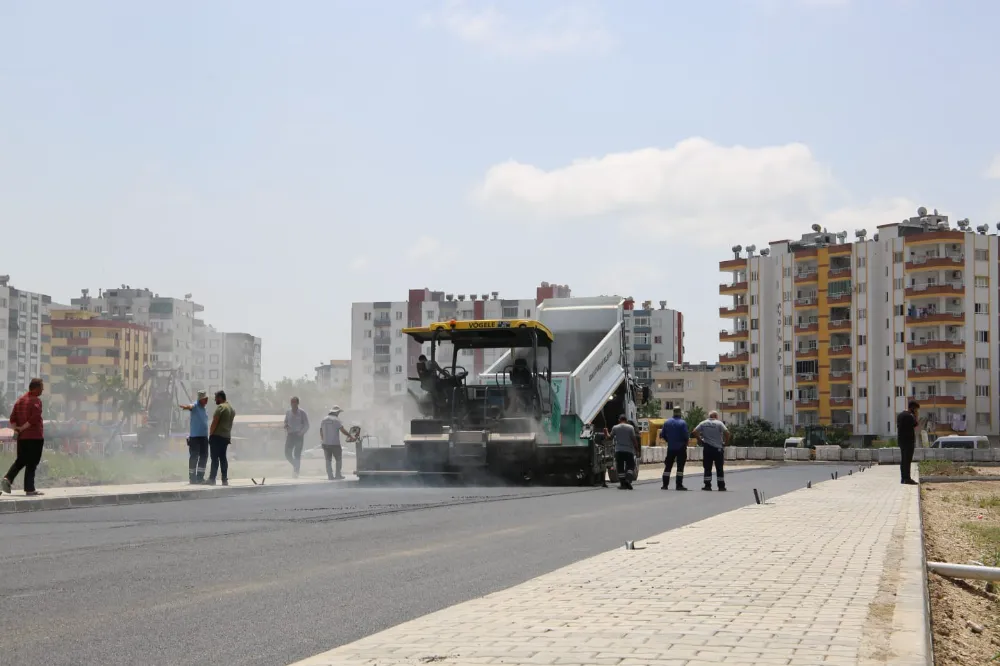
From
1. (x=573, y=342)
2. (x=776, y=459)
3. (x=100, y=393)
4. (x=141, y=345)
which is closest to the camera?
(x=573, y=342)

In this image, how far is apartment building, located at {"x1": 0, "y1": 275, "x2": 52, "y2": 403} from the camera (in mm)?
172750

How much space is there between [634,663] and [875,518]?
10309 mm

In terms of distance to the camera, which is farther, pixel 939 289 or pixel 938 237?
pixel 938 237

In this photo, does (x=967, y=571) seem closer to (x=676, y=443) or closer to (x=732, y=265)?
(x=676, y=443)

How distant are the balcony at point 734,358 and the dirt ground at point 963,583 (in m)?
113

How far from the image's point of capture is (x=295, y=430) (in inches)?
1123

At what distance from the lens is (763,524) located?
13977 millimetres

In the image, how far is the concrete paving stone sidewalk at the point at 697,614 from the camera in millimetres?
5766

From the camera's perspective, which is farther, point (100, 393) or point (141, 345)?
point (141, 345)

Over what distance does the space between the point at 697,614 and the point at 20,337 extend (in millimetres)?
184582

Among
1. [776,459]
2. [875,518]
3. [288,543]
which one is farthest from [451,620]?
[776,459]

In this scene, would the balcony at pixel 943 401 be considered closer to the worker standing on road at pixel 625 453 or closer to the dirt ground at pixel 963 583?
the dirt ground at pixel 963 583

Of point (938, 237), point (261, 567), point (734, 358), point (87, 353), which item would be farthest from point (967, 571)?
point (87, 353)

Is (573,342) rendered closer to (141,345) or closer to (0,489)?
(0,489)
